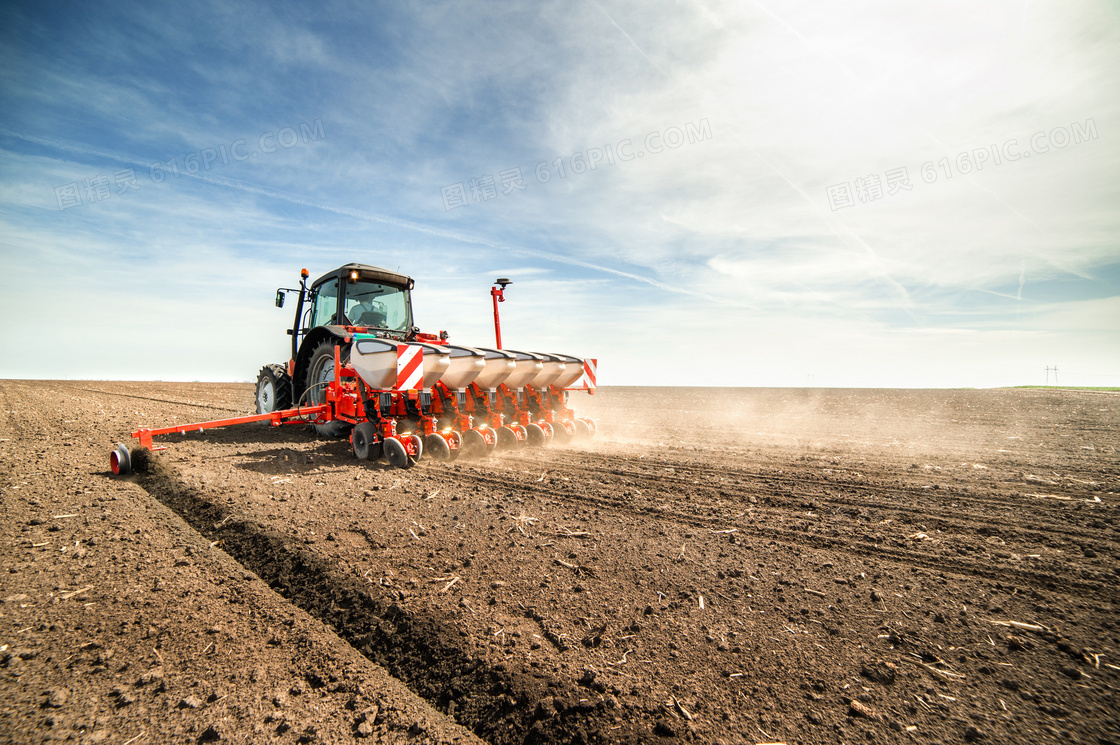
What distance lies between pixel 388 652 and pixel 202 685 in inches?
30.5

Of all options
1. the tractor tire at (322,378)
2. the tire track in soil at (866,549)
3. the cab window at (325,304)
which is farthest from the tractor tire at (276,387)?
the tire track in soil at (866,549)

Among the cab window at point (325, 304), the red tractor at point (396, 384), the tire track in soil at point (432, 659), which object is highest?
the cab window at point (325, 304)

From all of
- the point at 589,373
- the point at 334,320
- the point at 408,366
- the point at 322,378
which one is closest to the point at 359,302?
the point at 334,320

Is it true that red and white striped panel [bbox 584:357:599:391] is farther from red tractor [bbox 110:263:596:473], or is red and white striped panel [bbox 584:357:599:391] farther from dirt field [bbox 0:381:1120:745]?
dirt field [bbox 0:381:1120:745]

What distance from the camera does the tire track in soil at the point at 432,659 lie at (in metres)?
1.95

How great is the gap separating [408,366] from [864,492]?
5.72 m

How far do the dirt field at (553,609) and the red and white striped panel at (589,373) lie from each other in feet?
12.0

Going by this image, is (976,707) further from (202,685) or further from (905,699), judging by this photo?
(202,685)

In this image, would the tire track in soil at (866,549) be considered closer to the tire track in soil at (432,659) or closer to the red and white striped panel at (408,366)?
the tire track in soil at (432,659)

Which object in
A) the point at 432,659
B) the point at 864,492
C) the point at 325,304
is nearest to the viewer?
the point at 432,659

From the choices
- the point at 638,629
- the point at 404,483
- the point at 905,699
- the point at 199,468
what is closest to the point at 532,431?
the point at 404,483

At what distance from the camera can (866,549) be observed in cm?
372

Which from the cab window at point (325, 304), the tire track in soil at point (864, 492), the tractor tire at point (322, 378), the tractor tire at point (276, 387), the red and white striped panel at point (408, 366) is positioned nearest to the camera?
the tire track in soil at point (864, 492)

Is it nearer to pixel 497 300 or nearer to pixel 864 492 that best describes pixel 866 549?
pixel 864 492
